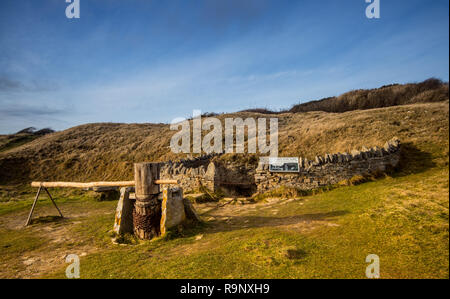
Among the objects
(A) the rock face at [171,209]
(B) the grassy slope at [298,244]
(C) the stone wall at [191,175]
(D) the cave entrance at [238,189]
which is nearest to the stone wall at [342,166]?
(B) the grassy slope at [298,244]

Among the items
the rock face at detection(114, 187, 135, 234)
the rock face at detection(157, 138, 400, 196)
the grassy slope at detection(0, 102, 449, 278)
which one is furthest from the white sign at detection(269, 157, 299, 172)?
the rock face at detection(114, 187, 135, 234)

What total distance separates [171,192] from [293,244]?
12.0 feet

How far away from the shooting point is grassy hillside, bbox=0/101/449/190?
12.9 meters

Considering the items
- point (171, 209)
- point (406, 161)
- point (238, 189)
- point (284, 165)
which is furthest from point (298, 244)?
point (238, 189)

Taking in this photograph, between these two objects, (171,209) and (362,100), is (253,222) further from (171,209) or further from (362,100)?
(362,100)

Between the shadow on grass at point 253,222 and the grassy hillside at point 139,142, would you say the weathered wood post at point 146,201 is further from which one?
the grassy hillside at point 139,142

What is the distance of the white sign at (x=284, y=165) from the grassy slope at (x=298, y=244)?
2.63 m

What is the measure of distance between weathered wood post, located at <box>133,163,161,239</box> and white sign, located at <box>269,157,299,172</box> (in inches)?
236

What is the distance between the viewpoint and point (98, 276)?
13.2 ft

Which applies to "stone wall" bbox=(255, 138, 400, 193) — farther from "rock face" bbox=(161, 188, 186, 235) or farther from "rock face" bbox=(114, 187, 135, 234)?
"rock face" bbox=(114, 187, 135, 234)

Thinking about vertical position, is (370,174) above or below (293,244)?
above
